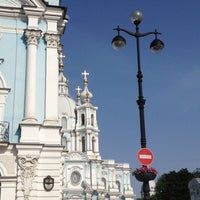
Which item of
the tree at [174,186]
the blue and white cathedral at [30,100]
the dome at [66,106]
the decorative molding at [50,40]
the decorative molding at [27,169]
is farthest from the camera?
the dome at [66,106]

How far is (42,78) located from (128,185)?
5777cm

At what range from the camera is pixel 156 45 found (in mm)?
11336

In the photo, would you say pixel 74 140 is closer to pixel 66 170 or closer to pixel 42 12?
pixel 66 170

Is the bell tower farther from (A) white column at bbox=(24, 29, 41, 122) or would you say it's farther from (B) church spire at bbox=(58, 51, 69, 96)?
(A) white column at bbox=(24, 29, 41, 122)

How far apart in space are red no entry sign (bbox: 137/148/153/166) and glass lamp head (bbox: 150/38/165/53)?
3.21m

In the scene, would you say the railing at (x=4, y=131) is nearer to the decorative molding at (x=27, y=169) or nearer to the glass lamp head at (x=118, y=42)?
the decorative molding at (x=27, y=169)

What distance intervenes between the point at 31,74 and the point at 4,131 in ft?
9.53

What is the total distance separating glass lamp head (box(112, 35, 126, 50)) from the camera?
36.9 ft

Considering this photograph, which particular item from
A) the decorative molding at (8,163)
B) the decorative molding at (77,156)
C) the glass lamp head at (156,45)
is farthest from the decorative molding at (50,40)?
the decorative molding at (77,156)

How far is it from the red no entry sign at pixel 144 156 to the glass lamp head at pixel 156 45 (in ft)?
10.5

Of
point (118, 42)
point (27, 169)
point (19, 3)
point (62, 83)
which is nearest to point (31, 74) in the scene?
point (19, 3)

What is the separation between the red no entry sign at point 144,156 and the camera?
9938 millimetres

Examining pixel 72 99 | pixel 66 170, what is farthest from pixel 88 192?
pixel 72 99

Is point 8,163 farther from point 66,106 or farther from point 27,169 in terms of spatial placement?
point 66,106
